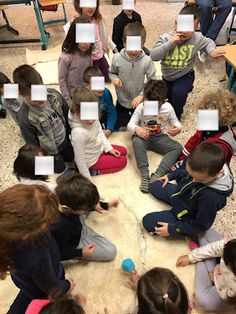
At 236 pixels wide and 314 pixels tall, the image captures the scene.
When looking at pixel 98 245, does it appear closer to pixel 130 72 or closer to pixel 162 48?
pixel 130 72

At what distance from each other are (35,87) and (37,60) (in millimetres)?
1594

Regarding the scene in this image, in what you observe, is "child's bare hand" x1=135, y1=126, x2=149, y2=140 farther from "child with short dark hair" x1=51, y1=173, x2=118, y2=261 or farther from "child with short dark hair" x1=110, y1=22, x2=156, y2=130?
"child with short dark hair" x1=51, y1=173, x2=118, y2=261

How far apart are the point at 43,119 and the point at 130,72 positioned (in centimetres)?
75

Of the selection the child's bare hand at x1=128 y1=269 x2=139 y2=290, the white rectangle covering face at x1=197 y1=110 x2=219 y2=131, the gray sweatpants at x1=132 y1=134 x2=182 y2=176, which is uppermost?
the white rectangle covering face at x1=197 y1=110 x2=219 y2=131

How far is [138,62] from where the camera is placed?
2123 mm

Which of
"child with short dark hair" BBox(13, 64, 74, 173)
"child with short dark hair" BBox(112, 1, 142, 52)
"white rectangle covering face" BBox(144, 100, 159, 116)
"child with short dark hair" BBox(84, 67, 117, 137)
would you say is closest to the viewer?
"child with short dark hair" BBox(13, 64, 74, 173)

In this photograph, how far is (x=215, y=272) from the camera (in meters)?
1.41

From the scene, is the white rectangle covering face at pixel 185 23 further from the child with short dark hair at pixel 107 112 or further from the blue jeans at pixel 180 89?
the child with short dark hair at pixel 107 112

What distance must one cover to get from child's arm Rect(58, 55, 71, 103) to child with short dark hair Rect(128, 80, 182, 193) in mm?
532

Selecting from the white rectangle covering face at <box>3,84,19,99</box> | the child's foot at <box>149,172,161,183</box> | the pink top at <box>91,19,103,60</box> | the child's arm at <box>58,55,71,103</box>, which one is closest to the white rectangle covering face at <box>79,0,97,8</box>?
the pink top at <box>91,19,103,60</box>

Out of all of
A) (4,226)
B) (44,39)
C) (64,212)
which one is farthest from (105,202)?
(44,39)

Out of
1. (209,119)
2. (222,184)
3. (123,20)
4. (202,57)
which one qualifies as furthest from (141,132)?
(202,57)

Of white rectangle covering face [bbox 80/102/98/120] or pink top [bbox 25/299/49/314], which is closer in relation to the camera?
pink top [bbox 25/299/49/314]

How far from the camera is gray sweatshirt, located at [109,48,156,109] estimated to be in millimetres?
2123
